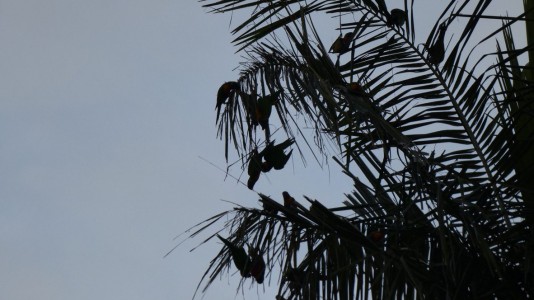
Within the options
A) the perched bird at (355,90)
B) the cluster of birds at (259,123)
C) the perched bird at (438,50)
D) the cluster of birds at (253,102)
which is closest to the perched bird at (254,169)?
the cluster of birds at (259,123)

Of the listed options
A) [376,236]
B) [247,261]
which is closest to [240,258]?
[247,261]

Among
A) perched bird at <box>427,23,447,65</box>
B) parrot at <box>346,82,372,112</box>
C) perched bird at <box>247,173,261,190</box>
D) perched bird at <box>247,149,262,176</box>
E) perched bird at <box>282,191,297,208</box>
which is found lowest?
perched bird at <box>282,191,297,208</box>

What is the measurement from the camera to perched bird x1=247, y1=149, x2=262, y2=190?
2.66 metres

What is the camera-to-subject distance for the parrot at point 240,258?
2637mm

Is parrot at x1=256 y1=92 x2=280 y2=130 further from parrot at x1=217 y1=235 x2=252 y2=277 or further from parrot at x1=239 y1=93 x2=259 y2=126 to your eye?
parrot at x1=217 y1=235 x2=252 y2=277

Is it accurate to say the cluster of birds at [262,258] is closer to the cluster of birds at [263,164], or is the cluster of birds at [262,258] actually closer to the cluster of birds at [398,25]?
the cluster of birds at [263,164]

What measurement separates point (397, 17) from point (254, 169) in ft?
2.90

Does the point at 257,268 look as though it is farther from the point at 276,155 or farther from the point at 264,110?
the point at 264,110

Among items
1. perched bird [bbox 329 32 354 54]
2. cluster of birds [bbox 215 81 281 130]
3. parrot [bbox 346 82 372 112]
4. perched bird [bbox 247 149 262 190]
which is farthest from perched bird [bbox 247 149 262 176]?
perched bird [bbox 329 32 354 54]

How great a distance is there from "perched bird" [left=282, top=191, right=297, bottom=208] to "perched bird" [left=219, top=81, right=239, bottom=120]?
1.44ft

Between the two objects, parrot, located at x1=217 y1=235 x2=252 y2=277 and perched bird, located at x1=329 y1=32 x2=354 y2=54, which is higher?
perched bird, located at x1=329 y1=32 x2=354 y2=54

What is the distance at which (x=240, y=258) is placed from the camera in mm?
2650

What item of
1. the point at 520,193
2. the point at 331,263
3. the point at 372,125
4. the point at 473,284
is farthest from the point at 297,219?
the point at 520,193

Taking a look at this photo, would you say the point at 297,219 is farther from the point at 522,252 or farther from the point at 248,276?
the point at 522,252
